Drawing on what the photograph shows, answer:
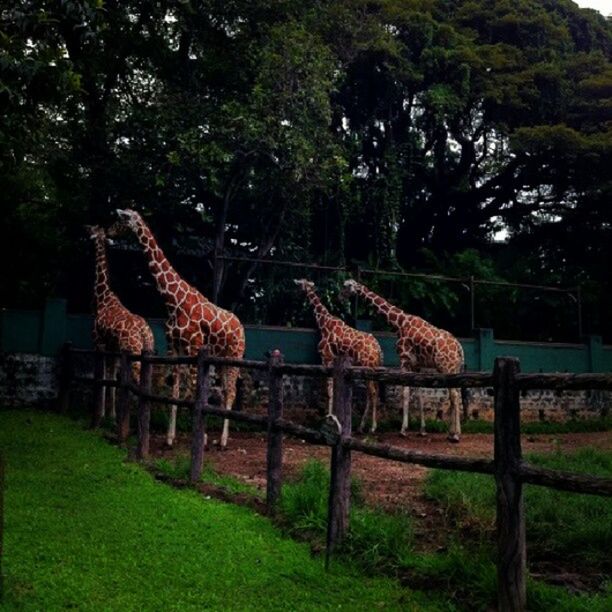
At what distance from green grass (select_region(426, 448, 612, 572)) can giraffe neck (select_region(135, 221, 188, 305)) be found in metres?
5.05

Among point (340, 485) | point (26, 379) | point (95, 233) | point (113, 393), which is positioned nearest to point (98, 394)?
point (113, 393)

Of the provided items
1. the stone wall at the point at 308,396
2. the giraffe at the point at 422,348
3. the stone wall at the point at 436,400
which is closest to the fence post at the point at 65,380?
the stone wall at the point at 308,396

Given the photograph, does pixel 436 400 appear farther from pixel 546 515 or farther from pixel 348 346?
pixel 546 515

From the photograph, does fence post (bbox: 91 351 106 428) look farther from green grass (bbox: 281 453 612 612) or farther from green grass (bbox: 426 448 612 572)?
green grass (bbox: 426 448 612 572)

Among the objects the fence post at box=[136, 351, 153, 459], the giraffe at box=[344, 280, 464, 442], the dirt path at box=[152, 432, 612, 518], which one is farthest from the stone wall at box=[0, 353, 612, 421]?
the fence post at box=[136, 351, 153, 459]

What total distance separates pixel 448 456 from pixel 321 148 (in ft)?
36.4

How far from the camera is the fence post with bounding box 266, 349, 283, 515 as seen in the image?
5953mm

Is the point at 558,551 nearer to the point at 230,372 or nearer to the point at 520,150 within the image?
the point at 230,372

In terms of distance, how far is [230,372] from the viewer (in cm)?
1046

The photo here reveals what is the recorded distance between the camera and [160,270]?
11.2 m

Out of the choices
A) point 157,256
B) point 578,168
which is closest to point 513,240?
point 578,168

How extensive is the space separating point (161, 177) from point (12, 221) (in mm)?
2745

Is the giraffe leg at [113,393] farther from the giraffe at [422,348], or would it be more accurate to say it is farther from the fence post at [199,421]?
the giraffe at [422,348]

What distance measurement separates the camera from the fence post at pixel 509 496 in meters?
3.69
